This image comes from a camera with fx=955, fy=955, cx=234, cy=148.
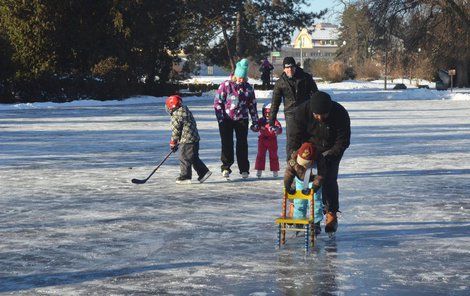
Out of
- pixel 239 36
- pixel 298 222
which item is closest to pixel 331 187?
pixel 298 222

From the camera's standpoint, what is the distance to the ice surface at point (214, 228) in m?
7.01

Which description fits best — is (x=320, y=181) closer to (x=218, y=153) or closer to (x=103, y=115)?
(x=218, y=153)

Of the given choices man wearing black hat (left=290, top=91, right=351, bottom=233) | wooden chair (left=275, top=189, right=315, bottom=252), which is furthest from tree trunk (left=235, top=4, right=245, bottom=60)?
wooden chair (left=275, top=189, right=315, bottom=252)

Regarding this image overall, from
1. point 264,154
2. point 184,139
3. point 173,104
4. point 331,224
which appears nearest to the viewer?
point 331,224

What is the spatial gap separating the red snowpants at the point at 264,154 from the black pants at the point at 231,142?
0.24m

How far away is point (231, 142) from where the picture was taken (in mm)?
13805

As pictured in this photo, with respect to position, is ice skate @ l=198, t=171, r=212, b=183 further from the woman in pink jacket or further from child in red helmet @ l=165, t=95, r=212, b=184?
the woman in pink jacket

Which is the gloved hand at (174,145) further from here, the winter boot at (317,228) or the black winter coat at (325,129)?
the black winter coat at (325,129)

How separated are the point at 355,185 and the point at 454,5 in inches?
1706

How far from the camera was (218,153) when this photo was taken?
17547mm

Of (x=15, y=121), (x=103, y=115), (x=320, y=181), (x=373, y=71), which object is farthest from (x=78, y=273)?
(x=373, y=71)

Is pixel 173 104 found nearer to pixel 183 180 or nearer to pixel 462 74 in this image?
pixel 183 180

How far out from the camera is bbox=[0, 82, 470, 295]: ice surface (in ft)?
23.0

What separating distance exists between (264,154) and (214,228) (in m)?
4.71
